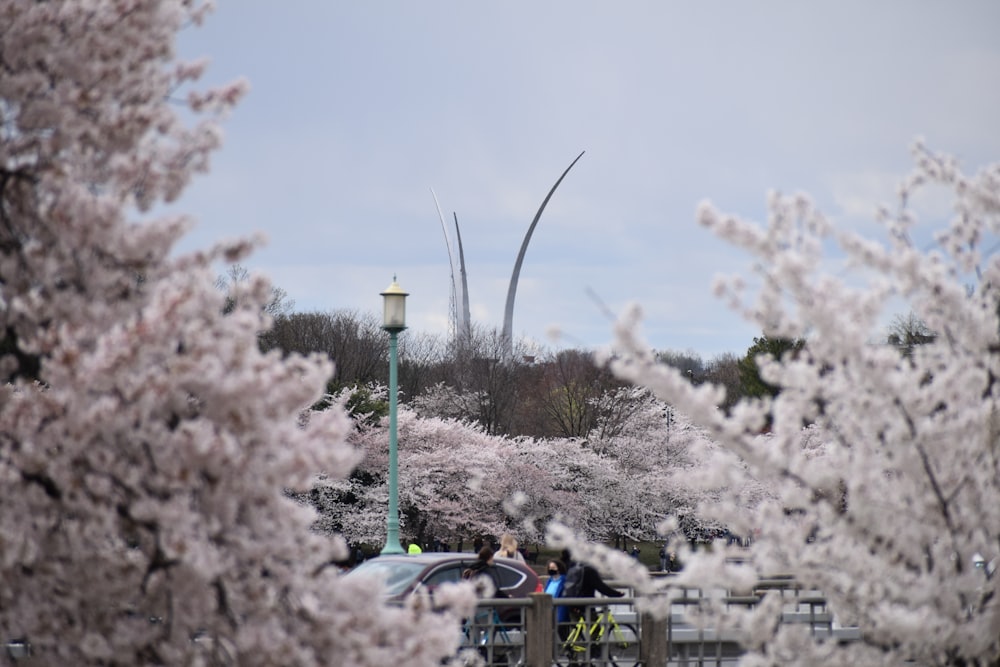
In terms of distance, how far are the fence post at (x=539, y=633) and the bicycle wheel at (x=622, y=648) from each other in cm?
82

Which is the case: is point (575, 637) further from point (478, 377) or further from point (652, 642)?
point (478, 377)

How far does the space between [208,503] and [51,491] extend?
67 centimetres

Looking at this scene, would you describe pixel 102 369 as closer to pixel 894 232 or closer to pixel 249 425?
pixel 249 425

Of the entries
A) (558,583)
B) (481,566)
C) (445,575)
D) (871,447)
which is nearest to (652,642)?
(558,583)

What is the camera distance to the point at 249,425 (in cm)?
460

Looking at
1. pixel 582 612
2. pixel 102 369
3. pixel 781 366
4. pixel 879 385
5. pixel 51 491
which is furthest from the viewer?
pixel 582 612

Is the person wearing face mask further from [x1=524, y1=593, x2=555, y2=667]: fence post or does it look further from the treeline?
the treeline

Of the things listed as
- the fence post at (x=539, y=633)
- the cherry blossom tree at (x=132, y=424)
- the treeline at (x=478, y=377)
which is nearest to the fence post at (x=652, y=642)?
the fence post at (x=539, y=633)

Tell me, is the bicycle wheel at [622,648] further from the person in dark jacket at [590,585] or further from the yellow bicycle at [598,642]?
the person in dark jacket at [590,585]

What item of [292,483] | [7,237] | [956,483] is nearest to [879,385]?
[956,483]

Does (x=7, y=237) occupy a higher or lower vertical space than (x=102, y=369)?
higher

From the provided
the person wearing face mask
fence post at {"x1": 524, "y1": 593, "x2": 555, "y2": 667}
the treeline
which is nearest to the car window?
the person wearing face mask

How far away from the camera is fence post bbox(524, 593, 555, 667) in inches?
496

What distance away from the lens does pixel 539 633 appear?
A: 41.5 feet
